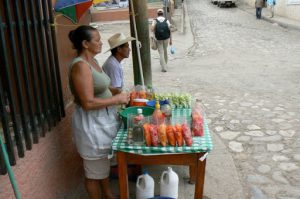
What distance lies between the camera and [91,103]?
3121 millimetres

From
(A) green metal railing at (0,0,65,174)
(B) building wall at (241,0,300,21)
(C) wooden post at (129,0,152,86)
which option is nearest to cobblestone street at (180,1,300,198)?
(C) wooden post at (129,0,152,86)

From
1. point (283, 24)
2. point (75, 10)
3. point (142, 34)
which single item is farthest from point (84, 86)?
point (283, 24)

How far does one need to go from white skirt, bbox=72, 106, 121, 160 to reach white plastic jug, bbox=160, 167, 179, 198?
2.33ft

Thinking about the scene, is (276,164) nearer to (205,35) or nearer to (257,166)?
(257,166)

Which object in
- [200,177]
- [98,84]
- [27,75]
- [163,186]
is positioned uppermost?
[27,75]

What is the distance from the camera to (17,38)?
310 cm

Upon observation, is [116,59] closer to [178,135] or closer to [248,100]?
[178,135]

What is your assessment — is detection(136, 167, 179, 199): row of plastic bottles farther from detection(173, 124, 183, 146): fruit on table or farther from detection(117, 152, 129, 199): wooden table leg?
detection(173, 124, 183, 146): fruit on table

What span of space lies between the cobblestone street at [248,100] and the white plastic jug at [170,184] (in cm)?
43

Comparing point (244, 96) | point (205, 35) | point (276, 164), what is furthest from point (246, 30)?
point (276, 164)

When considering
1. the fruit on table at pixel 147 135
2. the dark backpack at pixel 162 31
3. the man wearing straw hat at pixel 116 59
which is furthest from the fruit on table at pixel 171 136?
the dark backpack at pixel 162 31

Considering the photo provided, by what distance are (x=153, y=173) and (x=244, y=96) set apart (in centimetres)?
413

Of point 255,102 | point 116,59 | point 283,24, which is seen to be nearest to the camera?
point 116,59

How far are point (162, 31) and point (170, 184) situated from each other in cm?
810
